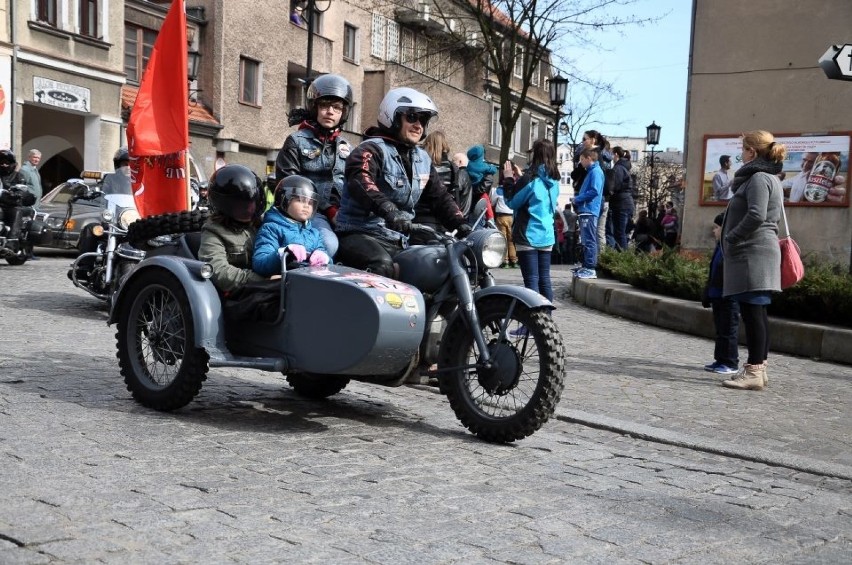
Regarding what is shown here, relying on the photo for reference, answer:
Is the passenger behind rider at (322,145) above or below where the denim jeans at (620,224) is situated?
above

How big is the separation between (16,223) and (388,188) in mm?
11299

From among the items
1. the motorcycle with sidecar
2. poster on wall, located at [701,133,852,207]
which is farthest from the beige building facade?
the motorcycle with sidecar

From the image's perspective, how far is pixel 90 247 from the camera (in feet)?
35.9

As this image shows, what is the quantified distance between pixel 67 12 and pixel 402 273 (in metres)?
26.1

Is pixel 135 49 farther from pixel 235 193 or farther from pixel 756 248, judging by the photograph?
pixel 235 193

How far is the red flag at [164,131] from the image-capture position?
9719 millimetres

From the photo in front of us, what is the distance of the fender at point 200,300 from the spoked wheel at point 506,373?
1154 millimetres

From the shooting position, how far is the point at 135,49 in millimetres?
34062

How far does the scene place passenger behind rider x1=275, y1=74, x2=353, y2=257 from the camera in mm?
6949

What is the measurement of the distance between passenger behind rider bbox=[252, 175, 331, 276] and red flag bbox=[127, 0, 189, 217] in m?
3.94

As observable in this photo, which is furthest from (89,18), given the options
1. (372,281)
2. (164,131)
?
(372,281)

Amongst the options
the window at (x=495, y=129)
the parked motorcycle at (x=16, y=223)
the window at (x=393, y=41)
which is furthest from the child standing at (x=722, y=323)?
the window at (x=495, y=129)

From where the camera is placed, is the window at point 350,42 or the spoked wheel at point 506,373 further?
the window at point 350,42

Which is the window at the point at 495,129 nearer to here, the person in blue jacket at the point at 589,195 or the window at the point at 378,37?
the window at the point at 378,37
